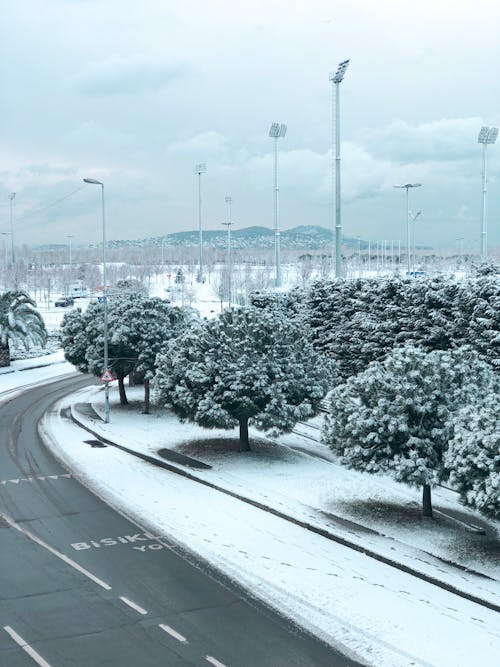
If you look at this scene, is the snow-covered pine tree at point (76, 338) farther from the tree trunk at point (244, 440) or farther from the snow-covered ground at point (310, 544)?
the tree trunk at point (244, 440)

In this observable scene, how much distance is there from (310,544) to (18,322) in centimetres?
4721

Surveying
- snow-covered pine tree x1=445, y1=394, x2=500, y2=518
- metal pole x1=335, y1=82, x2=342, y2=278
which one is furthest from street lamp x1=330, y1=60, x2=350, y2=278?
snow-covered pine tree x1=445, y1=394, x2=500, y2=518

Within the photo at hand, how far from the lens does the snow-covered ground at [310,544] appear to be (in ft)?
51.3

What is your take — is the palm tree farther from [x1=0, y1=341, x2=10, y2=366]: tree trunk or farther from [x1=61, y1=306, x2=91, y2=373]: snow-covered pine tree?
[x1=61, y1=306, x2=91, y2=373]: snow-covered pine tree

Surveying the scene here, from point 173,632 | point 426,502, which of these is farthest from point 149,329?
point 173,632

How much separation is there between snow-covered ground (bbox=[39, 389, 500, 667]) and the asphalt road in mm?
859

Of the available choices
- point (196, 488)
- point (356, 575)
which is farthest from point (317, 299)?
point (356, 575)

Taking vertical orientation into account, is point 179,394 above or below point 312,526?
above

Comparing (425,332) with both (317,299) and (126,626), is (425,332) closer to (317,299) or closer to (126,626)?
(317,299)

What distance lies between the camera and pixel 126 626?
15633 millimetres

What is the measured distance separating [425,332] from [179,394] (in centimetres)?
1380

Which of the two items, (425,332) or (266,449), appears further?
(425,332)

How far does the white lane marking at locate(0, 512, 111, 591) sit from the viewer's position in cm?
1827

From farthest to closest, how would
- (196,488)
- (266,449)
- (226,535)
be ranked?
(266,449) → (196,488) → (226,535)
